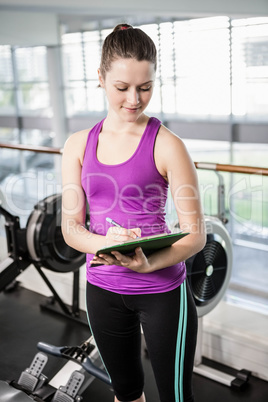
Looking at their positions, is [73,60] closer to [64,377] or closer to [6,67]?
[6,67]

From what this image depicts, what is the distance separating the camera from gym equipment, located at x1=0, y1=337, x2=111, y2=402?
2.26m

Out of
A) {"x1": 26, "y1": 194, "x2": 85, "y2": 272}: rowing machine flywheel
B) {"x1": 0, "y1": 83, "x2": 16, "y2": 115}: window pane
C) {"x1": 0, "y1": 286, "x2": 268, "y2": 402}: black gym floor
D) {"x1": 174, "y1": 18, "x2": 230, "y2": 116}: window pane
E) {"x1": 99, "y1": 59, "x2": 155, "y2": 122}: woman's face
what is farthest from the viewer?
{"x1": 0, "y1": 83, "x2": 16, "y2": 115}: window pane

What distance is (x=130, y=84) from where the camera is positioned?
1.24m

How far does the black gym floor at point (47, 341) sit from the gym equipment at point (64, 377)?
0.13 m

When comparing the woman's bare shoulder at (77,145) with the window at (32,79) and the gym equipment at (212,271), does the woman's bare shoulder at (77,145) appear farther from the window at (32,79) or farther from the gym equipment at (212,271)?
the window at (32,79)

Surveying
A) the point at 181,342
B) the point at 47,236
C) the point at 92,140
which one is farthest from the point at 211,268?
the point at 92,140

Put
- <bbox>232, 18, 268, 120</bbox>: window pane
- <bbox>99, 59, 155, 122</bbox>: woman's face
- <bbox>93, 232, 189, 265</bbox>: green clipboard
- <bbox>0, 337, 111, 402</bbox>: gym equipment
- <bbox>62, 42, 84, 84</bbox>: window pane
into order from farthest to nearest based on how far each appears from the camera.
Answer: <bbox>62, 42, 84, 84</bbox>: window pane → <bbox>232, 18, 268, 120</bbox>: window pane → <bbox>0, 337, 111, 402</bbox>: gym equipment → <bbox>99, 59, 155, 122</bbox>: woman's face → <bbox>93, 232, 189, 265</bbox>: green clipboard

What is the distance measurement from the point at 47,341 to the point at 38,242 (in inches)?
25.2

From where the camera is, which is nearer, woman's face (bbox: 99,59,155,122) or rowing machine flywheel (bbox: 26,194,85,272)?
woman's face (bbox: 99,59,155,122)

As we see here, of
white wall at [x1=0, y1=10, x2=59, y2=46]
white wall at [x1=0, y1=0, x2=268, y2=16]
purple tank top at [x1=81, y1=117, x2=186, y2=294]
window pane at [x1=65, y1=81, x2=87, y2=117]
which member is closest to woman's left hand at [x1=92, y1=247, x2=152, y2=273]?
purple tank top at [x1=81, y1=117, x2=186, y2=294]

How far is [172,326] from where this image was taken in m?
1.38

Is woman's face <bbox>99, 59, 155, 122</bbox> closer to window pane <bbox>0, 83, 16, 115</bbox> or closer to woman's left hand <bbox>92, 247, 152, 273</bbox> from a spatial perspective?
woman's left hand <bbox>92, 247, 152, 273</bbox>

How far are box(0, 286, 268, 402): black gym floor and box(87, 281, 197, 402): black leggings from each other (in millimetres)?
972

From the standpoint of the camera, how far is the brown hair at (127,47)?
48.1 inches
